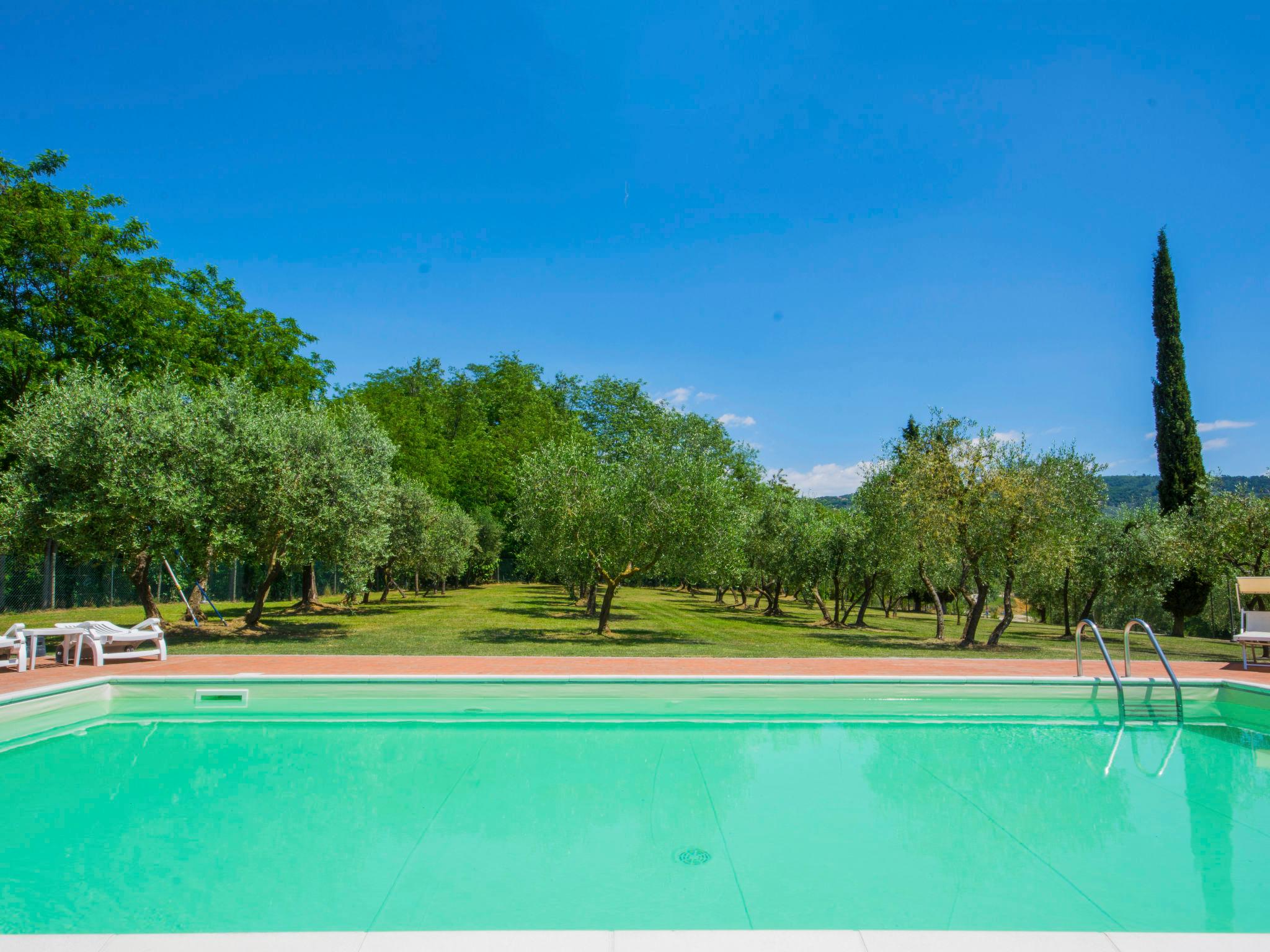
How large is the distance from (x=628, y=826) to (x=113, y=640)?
1240 centimetres

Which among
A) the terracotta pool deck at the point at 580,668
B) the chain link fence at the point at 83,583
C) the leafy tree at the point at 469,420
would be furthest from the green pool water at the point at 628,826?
the leafy tree at the point at 469,420

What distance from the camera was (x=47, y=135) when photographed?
906 inches

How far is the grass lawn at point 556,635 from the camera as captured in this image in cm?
1608

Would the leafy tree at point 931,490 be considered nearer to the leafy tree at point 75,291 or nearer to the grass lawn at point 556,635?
the grass lawn at point 556,635

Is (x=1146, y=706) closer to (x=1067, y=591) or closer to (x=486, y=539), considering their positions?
(x=1067, y=591)

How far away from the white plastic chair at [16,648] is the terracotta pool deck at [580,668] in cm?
19

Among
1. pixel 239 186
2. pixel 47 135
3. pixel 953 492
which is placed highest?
pixel 47 135

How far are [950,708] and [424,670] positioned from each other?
821cm

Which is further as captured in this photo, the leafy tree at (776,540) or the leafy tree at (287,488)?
the leafy tree at (776,540)

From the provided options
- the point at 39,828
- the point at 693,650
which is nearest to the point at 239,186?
the point at 693,650

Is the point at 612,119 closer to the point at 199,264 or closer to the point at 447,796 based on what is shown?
the point at 447,796

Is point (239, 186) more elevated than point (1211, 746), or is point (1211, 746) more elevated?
point (239, 186)

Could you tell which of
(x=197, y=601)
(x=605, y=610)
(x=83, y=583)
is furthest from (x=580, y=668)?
(x=83, y=583)

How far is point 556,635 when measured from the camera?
1997 cm
